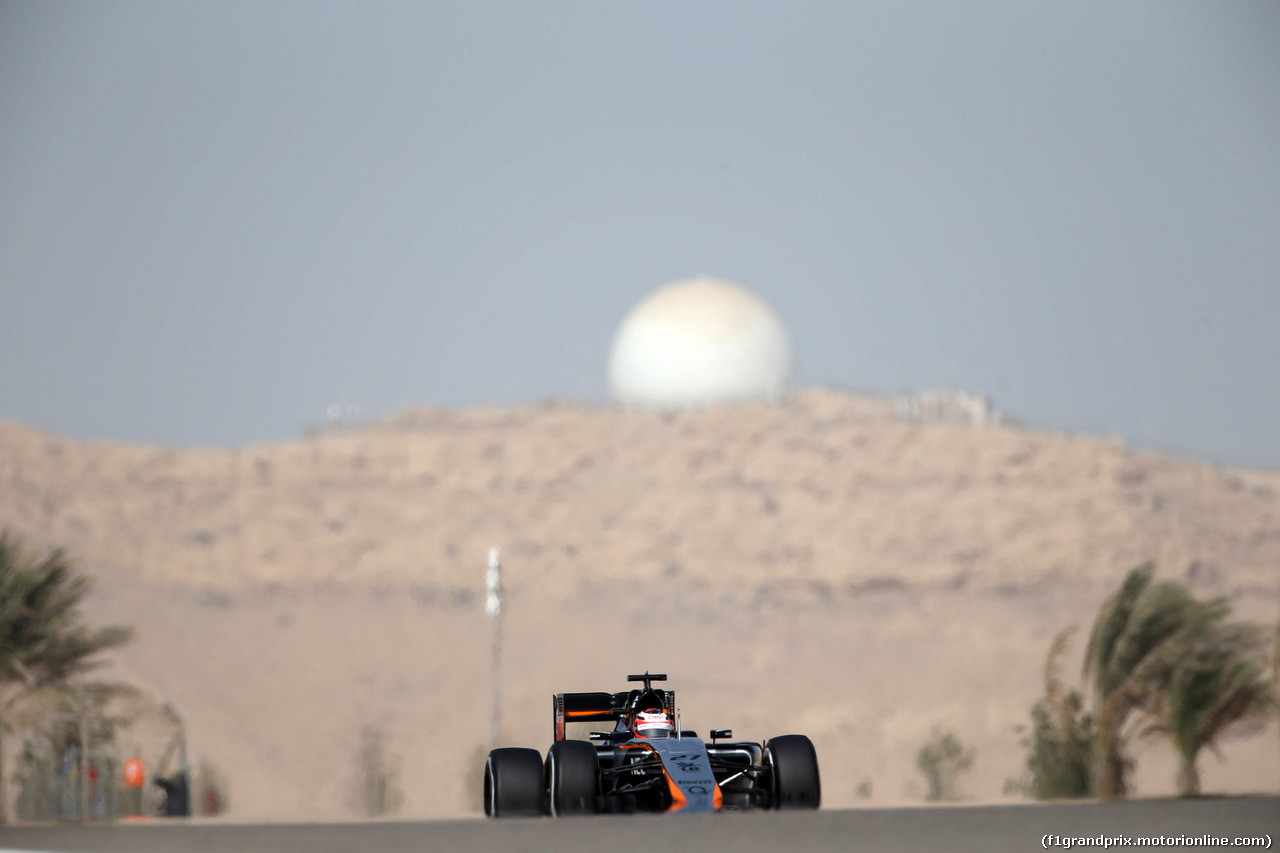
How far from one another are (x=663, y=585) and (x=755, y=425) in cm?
1192

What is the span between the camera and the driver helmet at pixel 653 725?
15.7 metres

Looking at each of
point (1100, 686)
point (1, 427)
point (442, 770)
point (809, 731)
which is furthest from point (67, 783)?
point (1, 427)

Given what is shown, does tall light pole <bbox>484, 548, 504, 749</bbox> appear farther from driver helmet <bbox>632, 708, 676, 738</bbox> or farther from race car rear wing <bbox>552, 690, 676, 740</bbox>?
driver helmet <bbox>632, 708, 676, 738</bbox>

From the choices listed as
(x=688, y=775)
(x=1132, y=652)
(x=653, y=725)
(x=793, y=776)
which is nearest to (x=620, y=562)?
(x=1132, y=652)

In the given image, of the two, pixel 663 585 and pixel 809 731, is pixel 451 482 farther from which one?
pixel 809 731

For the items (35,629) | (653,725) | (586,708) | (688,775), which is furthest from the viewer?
(35,629)

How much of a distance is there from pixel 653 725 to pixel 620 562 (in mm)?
59897

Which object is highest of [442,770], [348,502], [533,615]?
[348,502]

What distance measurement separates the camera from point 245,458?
8212cm

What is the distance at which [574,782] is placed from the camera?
47.4ft

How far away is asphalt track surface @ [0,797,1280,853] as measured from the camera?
11383 millimetres

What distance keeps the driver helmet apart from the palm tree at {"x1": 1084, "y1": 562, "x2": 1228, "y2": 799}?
12.0 metres

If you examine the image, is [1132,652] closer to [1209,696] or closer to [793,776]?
[1209,696]

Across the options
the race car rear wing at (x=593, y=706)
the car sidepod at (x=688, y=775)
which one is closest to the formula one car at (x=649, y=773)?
the car sidepod at (x=688, y=775)
